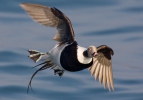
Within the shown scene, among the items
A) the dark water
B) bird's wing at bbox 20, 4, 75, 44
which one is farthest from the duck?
the dark water

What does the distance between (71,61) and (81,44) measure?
11.9 ft

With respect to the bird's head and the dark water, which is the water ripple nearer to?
the dark water

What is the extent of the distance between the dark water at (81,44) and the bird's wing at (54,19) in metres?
1.83

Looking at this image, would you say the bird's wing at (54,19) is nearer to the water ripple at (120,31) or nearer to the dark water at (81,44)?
the dark water at (81,44)

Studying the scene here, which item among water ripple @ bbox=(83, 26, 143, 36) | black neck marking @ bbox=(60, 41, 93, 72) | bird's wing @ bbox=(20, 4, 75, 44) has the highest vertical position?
water ripple @ bbox=(83, 26, 143, 36)

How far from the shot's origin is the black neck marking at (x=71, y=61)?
8.50 meters

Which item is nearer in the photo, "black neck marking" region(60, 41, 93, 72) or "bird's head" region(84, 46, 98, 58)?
"bird's head" region(84, 46, 98, 58)

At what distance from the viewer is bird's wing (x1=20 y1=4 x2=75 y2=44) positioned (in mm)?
8656

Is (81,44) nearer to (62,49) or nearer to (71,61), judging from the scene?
(62,49)

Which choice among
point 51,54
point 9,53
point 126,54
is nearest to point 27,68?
point 9,53

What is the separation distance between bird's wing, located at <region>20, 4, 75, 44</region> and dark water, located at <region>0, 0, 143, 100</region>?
1.83 m

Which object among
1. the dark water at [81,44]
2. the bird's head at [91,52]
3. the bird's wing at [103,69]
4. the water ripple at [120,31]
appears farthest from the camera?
the water ripple at [120,31]

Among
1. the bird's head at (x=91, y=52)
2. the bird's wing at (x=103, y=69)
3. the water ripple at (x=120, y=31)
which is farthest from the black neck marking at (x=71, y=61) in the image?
the water ripple at (x=120, y=31)

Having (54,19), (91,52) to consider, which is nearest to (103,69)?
(54,19)
